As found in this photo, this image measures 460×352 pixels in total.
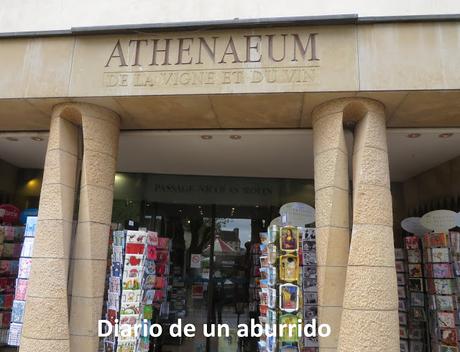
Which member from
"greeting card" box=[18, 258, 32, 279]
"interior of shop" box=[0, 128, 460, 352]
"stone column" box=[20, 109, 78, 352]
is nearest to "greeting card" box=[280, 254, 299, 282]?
"interior of shop" box=[0, 128, 460, 352]

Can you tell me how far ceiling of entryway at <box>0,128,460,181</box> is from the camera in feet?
18.9

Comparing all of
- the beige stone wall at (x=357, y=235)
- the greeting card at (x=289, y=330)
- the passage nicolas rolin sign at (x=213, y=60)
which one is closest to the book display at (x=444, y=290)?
the beige stone wall at (x=357, y=235)

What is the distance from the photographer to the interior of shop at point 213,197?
271 inches

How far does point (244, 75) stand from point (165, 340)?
5427mm

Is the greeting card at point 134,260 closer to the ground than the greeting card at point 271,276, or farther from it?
farther from it

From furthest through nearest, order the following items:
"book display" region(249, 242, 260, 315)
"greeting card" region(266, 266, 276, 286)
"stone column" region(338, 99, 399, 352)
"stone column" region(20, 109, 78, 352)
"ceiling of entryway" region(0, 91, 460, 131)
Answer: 1. "book display" region(249, 242, 260, 315)
2. "greeting card" region(266, 266, 276, 286)
3. "ceiling of entryway" region(0, 91, 460, 131)
4. "stone column" region(20, 109, 78, 352)
5. "stone column" region(338, 99, 399, 352)

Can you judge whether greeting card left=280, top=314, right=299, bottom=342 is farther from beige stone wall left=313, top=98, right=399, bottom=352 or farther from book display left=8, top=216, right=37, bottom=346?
book display left=8, top=216, right=37, bottom=346

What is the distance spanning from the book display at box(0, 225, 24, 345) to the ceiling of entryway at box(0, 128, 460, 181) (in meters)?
1.48

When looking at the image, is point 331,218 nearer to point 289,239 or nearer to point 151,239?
point 289,239

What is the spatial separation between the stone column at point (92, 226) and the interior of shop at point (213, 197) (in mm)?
1393

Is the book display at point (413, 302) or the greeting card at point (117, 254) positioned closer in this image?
the greeting card at point (117, 254)

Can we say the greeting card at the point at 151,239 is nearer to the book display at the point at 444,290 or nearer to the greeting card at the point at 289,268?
the greeting card at the point at 289,268

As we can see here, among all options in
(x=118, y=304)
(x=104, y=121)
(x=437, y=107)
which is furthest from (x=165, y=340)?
(x=437, y=107)

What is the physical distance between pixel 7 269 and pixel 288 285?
203 inches
